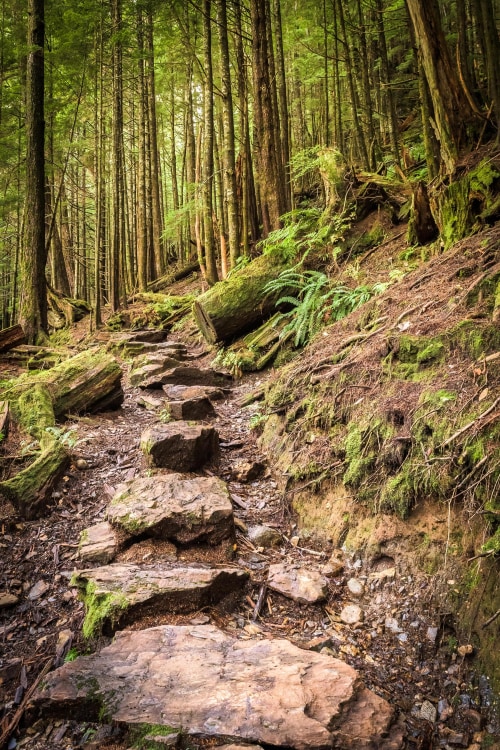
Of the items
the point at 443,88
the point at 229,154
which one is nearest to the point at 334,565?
the point at 443,88

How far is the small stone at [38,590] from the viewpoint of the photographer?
3602mm

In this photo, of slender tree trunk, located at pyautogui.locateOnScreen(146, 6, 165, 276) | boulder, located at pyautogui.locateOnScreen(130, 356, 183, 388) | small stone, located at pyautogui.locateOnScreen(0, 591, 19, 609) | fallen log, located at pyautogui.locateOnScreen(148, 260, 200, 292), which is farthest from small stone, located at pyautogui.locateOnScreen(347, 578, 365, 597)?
fallen log, located at pyautogui.locateOnScreen(148, 260, 200, 292)

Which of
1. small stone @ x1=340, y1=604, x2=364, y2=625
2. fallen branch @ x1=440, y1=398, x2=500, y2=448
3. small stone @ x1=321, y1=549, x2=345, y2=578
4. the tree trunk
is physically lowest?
small stone @ x1=340, y1=604, x2=364, y2=625

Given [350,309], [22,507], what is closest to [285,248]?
[350,309]

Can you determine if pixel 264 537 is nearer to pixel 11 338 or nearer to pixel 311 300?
pixel 311 300

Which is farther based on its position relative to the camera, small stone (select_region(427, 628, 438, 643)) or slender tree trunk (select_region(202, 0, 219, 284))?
slender tree trunk (select_region(202, 0, 219, 284))

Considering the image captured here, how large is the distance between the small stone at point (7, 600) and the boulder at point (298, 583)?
200 cm

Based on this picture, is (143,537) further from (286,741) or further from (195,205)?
(195,205)

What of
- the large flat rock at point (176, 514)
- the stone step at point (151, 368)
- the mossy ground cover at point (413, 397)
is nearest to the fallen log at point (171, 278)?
the stone step at point (151, 368)

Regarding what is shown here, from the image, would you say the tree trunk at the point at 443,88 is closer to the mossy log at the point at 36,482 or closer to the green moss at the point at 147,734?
the mossy log at the point at 36,482

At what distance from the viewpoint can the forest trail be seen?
2.13m

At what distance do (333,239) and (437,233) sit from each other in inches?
96.2

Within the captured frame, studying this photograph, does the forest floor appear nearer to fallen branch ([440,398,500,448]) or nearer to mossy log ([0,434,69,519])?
mossy log ([0,434,69,519])

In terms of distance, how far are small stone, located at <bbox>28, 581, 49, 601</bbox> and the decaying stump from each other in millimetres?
993
